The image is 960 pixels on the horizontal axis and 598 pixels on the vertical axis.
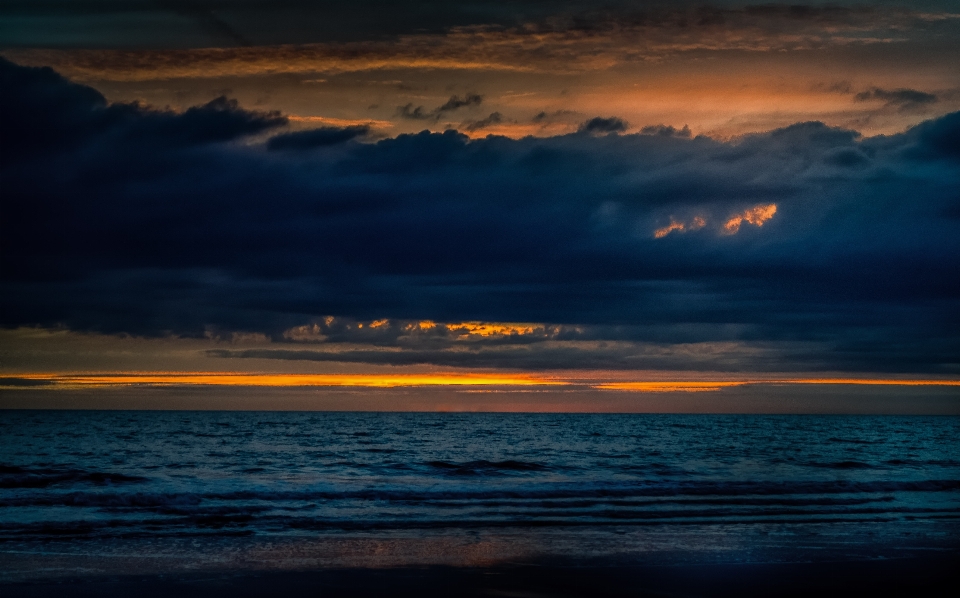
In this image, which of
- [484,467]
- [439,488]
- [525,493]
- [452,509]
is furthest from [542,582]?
[484,467]

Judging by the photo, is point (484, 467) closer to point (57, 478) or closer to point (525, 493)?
point (525, 493)

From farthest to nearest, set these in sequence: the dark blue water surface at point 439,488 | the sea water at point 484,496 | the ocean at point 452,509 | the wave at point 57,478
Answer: the wave at point 57,478
the dark blue water surface at point 439,488
the sea water at point 484,496
the ocean at point 452,509

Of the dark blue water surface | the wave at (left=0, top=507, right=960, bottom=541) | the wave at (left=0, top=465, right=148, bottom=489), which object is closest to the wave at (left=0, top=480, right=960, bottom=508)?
the dark blue water surface

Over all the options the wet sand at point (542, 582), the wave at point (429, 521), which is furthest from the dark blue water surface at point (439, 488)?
the wet sand at point (542, 582)

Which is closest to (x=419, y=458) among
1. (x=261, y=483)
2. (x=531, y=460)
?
(x=531, y=460)

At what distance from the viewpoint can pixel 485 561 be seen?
650 inches

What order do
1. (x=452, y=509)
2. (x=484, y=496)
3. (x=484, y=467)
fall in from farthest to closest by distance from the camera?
(x=484, y=467)
(x=484, y=496)
(x=452, y=509)

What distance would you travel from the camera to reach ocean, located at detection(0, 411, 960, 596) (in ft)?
57.4

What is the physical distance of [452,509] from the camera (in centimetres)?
2553

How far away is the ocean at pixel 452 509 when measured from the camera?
17.5 m

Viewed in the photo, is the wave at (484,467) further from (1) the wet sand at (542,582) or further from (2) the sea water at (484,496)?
(1) the wet sand at (542,582)

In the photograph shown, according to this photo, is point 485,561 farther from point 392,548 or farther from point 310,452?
point 310,452

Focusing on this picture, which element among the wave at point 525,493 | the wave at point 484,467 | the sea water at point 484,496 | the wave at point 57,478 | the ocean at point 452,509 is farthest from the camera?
the wave at point 484,467

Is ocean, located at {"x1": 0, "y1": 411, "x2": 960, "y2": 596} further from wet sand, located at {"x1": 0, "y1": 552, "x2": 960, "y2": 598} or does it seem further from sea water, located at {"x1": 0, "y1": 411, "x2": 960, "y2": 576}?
wet sand, located at {"x1": 0, "y1": 552, "x2": 960, "y2": 598}
